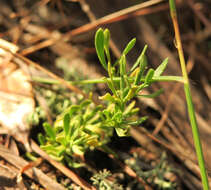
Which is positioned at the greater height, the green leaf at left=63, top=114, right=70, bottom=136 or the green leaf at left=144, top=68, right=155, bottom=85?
the green leaf at left=144, top=68, right=155, bottom=85

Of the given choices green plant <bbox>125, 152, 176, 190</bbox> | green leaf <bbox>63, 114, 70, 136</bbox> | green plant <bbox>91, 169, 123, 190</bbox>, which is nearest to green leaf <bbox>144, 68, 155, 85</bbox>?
green leaf <bbox>63, 114, 70, 136</bbox>

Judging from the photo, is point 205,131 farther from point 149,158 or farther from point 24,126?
point 24,126

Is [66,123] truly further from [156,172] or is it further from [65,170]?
[156,172]

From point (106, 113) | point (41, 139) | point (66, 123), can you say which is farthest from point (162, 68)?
point (41, 139)

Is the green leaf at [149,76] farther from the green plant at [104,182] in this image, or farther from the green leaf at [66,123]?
the green plant at [104,182]

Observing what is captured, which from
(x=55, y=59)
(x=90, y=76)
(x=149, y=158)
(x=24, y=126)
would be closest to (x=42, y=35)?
(x=55, y=59)

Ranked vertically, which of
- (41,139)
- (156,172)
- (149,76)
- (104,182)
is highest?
(149,76)

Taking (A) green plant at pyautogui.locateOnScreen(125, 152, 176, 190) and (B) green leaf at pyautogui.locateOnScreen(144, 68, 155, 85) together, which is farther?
(A) green plant at pyautogui.locateOnScreen(125, 152, 176, 190)

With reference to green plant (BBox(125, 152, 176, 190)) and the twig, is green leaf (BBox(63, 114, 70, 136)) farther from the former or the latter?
green plant (BBox(125, 152, 176, 190))

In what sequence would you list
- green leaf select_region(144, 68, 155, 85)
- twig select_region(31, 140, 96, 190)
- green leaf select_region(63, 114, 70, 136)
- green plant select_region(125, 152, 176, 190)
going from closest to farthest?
1. green leaf select_region(144, 68, 155, 85)
2. green leaf select_region(63, 114, 70, 136)
3. twig select_region(31, 140, 96, 190)
4. green plant select_region(125, 152, 176, 190)
